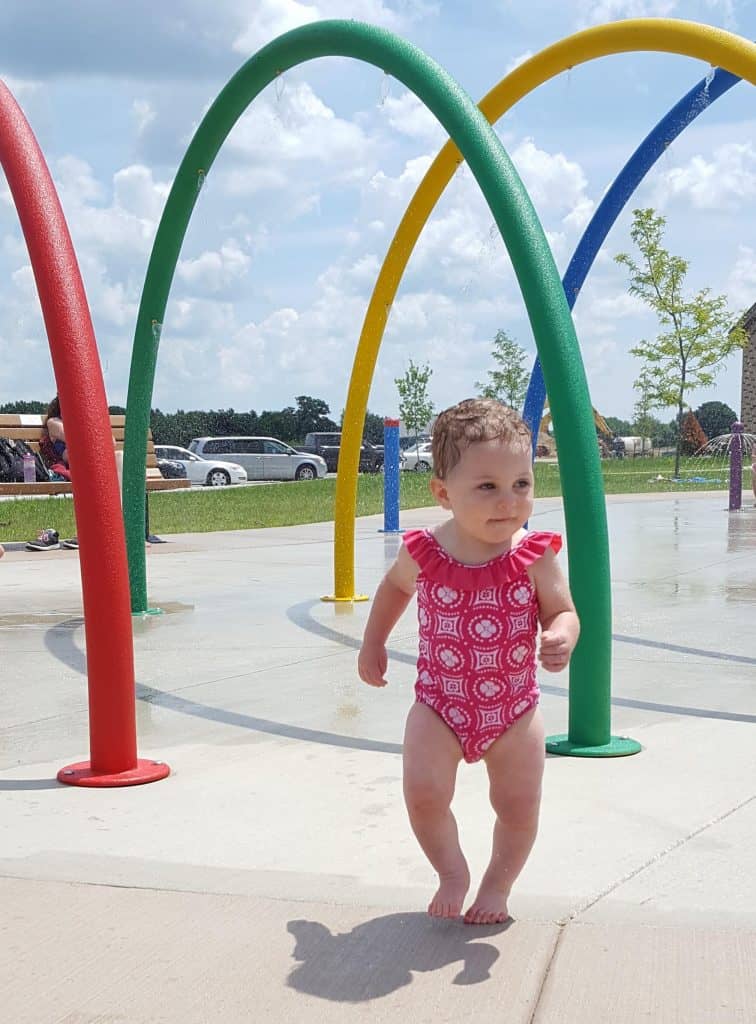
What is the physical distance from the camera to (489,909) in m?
2.99

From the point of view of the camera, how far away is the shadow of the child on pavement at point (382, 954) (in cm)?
269

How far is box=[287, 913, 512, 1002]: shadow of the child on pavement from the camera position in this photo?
2691 millimetres

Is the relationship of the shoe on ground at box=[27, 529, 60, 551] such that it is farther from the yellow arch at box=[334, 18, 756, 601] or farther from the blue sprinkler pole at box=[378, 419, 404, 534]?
the yellow arch at box=[334, 18, 756, 601]

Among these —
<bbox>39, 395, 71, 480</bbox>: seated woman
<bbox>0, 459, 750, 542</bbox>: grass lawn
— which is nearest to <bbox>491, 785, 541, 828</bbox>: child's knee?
<bbox>39, 395, 71, 480</bbox>: seated woman

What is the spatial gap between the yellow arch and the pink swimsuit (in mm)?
3373

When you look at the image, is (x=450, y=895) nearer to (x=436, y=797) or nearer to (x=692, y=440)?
(x=436, y=797)

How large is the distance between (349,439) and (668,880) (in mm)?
5795

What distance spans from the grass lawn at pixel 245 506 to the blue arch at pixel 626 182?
7569mm

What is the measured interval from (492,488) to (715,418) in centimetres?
8642

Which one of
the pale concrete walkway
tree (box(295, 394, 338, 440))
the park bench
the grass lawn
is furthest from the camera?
tree (box(295, 394, 338, 440))

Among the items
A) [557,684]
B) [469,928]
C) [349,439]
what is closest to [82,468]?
[469,928]

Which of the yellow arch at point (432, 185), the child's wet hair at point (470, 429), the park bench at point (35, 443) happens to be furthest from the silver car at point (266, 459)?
the child's wet hair at point (470, 429)

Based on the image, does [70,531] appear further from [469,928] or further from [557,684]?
[469,928]

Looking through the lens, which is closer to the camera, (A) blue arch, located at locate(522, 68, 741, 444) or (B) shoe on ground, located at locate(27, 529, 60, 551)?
(A) blue arch, located at locate(522, 68, 741, 444)
